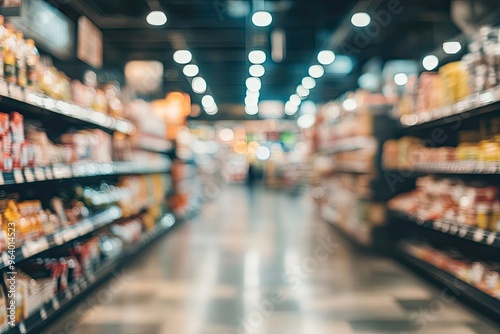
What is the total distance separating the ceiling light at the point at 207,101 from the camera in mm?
22086

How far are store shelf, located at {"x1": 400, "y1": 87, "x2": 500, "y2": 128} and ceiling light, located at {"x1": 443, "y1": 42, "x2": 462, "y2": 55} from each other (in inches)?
28.7

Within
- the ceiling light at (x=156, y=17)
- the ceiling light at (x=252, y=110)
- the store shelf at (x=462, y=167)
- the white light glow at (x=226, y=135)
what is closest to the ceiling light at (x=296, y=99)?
the ceiling light at (x=252, y=110)

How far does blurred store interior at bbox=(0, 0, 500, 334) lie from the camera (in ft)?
10.6

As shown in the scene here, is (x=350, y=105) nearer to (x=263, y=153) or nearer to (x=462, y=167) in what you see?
(x=462, y=167)

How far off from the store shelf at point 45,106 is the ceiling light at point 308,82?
34.5 ft

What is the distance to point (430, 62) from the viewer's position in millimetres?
5523

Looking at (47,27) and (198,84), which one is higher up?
(198,84)

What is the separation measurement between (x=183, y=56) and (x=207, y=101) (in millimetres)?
10901

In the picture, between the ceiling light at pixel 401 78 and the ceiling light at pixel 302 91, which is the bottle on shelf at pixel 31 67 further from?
the ceiling light at pixel 302 91

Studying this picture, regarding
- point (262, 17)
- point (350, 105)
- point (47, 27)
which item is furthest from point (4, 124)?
point (350, 105)

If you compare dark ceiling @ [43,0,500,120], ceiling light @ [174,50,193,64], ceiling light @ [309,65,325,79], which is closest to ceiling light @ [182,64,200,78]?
dark ceiling @ [43,0,500,120]

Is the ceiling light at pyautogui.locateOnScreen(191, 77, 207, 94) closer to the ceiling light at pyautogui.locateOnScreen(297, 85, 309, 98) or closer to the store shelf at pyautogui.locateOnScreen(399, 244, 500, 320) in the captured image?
the ceiling light at pyautogui.locateOnScreen(297, 85, 309, 98)

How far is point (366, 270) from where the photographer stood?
→ 16.6 ft

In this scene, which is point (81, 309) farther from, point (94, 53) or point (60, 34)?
point (94, 53)
